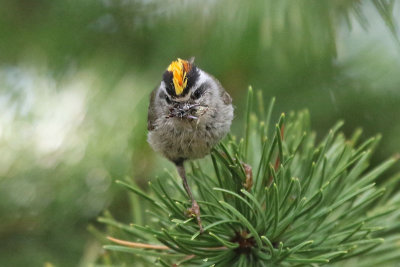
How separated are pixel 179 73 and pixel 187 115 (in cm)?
14

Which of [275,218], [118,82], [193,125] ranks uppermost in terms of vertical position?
[118,82]

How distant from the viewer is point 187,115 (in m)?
1.57

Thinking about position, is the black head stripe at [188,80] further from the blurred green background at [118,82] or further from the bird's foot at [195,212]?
the bird's foot at [195,212]

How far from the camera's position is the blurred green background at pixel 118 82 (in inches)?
67.6

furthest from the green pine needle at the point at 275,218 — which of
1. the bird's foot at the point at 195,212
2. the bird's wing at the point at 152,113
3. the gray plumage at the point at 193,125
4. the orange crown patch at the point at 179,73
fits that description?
the bird's wing at the point at 152,113

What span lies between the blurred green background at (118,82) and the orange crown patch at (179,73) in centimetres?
25

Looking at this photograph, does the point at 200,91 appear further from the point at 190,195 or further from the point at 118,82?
the point at 190,195

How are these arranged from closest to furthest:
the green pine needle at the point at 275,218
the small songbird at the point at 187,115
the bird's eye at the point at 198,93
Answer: the green pine needle at the point at 275,218, the small songbird at the point at 187,115, the bird's eye at the point at 198,93

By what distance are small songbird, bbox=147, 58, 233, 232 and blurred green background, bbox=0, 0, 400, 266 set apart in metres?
0.14

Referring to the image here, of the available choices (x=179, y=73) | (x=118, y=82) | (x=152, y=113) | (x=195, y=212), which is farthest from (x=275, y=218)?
(x=118, y=82)

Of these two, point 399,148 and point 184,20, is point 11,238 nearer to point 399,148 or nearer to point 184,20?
point 184,20

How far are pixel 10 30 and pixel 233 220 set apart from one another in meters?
1.36

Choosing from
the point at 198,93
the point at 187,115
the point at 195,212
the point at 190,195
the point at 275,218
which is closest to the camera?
the point at 275,218

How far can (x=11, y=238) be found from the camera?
1.79 meters
